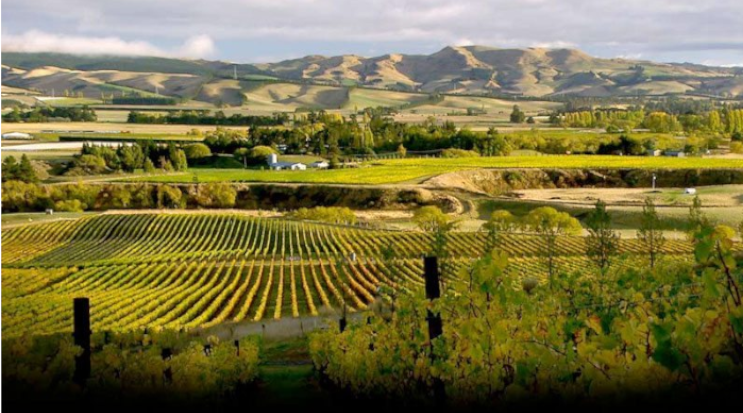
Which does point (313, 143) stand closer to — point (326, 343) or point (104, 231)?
point (104, 231)

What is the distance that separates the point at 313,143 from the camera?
70.6 meters

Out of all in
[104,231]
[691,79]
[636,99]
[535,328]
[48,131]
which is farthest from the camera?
[691,79]

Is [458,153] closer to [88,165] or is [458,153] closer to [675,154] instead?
[675,154]

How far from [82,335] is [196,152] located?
59918mm

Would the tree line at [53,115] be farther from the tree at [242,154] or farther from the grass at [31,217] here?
the grass at [31,217]

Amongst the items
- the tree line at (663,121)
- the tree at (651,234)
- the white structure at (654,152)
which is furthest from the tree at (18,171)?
the tree line at (663,121)

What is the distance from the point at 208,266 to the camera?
1006 inches

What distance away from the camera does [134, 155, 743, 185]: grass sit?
50.6m

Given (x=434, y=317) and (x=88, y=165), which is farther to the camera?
(x=88, y=165)

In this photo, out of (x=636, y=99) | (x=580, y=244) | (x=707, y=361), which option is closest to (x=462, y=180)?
(x=580, y=244)

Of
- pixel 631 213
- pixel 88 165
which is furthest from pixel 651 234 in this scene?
pixel 88 165

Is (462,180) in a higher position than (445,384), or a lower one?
lower

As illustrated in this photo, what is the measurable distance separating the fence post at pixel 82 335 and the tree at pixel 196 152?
59563 mm

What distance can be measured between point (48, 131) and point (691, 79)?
523 ft
